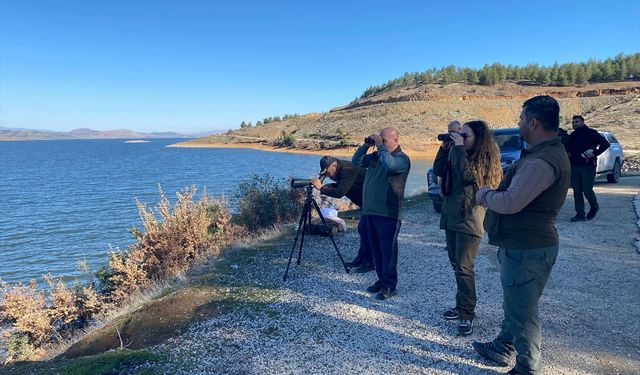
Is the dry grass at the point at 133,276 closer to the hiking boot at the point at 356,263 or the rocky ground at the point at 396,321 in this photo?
the rocky ground at the point at 396,321

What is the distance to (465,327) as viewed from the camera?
163 inches

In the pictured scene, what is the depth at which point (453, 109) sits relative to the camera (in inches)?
2436

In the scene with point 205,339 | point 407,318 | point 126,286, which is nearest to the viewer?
point 205,339

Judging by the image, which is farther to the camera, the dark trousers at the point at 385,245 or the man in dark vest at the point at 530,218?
the dark trousers at the point at 385,245

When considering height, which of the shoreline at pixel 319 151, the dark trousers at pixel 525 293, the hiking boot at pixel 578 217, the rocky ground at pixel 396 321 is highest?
the dark trousers at pixel 525 293

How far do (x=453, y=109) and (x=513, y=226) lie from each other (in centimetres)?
6270

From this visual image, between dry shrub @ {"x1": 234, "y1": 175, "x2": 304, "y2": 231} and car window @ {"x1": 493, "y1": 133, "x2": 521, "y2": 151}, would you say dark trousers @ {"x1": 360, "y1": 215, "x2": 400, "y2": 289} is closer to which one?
dry shrub @ {"x1": 234, "y1": 175, "x2": 304, "y2": 231}

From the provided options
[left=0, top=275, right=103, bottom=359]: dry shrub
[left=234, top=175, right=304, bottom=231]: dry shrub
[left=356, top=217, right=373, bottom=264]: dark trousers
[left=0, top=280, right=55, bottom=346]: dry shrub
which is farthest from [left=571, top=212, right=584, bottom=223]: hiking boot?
[left=0, top=280, right=55, bottom=346]: dry shrub

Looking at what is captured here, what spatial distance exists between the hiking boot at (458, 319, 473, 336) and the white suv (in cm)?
1161

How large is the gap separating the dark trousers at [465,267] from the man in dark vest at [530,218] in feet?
2.63

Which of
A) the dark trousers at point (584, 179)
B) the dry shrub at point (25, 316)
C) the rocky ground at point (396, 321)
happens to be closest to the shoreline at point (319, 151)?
the dark trousers at point (584, 179)

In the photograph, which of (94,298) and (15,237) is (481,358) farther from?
(15,237)

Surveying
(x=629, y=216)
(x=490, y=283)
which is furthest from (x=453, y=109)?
(x=490, y=283)

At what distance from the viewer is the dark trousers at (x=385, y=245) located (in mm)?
5031
